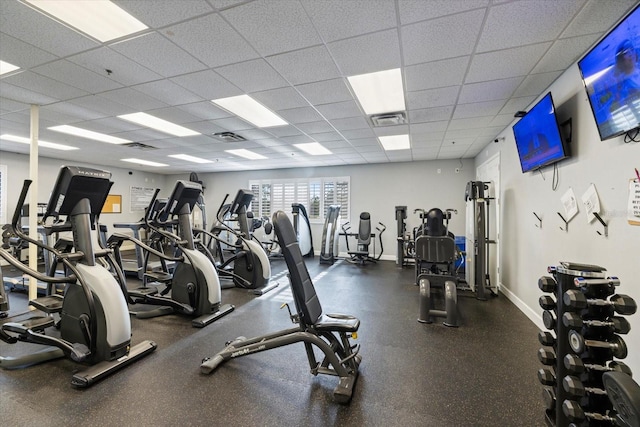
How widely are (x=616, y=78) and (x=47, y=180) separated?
33.0 feet

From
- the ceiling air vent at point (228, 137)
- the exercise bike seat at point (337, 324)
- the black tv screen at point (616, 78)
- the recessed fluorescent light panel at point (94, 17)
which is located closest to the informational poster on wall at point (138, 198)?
the ceiling air vent at point (228, 137)

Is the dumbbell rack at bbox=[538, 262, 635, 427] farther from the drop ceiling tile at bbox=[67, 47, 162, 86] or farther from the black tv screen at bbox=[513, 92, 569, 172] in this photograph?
the drop ceiling tile at bbox=[67, 47, 162, 86]

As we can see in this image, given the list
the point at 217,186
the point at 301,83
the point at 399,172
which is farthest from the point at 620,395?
the point at 217,186

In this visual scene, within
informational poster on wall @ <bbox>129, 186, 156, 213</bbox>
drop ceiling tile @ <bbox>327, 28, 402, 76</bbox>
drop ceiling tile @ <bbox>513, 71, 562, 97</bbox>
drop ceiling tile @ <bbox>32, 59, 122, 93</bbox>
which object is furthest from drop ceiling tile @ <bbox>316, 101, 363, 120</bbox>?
informational poster on wall @ <bbox>129, 186, 156, 213</bbox>

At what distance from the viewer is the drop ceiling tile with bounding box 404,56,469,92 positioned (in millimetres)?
2395

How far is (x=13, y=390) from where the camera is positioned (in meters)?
1.90

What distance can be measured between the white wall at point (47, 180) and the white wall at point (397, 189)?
17.0 ft

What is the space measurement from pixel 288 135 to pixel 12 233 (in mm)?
3503

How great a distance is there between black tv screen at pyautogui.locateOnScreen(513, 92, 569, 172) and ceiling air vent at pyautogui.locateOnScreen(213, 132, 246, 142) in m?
4.08

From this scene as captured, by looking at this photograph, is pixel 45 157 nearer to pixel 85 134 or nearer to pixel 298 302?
pixel 85 134

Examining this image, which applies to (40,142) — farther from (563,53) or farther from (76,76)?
(563,53)

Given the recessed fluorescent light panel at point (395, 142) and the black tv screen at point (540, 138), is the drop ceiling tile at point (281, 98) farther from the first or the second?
the black tv screen at point (540, 138)

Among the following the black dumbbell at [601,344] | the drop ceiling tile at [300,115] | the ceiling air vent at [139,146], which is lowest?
the black dumbbell at [601,344]

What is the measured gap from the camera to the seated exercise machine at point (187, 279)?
3.16 m
